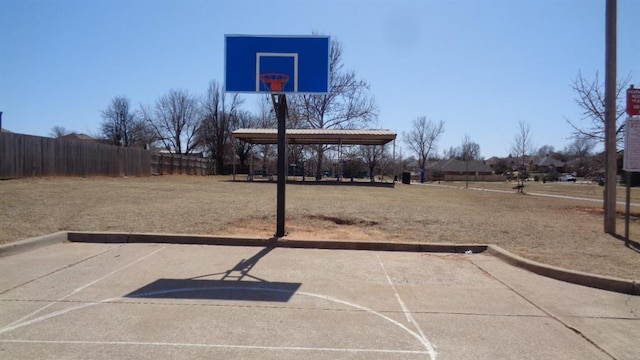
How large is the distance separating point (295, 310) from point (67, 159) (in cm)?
2636

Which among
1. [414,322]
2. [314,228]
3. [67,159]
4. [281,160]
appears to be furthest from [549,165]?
[414,322]

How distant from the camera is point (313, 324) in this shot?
4809 mm

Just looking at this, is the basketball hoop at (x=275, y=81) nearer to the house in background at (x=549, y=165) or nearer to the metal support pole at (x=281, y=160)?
the metal support pole at (x=281, y=160)

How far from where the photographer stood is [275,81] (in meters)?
9.95

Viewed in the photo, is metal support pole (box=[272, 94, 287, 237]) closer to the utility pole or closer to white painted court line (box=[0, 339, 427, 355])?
white painted court line (box=[0, 339, 427, 355])

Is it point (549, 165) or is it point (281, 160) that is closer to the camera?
point (281, 160)

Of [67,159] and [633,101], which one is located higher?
[633,101]

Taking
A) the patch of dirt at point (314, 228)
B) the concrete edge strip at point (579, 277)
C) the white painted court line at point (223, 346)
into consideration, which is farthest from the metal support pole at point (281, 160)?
the white painted court line at point (223, 346)

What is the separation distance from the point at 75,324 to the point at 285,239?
5.08 metres

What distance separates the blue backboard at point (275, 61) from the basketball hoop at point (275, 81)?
0.08 ft

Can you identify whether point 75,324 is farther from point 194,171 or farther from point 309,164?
point 309,164

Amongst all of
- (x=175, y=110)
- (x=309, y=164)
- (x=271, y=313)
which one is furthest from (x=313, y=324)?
(x=175, y=110)

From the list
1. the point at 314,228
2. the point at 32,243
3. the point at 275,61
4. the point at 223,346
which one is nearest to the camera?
the point at 223,346

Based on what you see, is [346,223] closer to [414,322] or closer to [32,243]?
[414,322]
